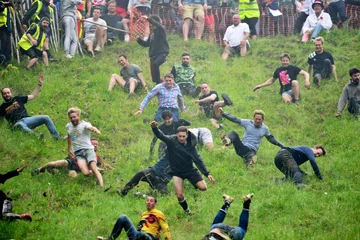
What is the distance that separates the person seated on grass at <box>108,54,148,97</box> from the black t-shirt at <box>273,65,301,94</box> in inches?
152

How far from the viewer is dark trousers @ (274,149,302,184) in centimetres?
1617

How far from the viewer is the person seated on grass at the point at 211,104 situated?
65.4 feet

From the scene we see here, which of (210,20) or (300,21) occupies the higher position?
(210,20)

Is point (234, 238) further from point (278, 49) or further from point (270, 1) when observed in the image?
point (270, 1)

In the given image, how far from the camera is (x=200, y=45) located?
25.5m

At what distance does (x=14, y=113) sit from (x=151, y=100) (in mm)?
4369

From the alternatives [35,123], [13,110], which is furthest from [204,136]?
[13,110]

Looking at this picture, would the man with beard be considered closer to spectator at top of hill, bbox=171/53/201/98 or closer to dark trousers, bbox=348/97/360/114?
spectator at top of hill, bbox=171/53/201/98

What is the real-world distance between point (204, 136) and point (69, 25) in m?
7.56

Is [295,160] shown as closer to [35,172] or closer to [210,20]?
[35,172]

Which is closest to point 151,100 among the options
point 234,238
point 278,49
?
point 278,49

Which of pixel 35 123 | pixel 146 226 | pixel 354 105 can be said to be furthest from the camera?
pixel 354 105

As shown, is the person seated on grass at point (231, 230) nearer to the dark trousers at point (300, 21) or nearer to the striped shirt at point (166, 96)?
the striped shirt at point (166, 96)

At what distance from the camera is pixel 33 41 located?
2203 centimetres
